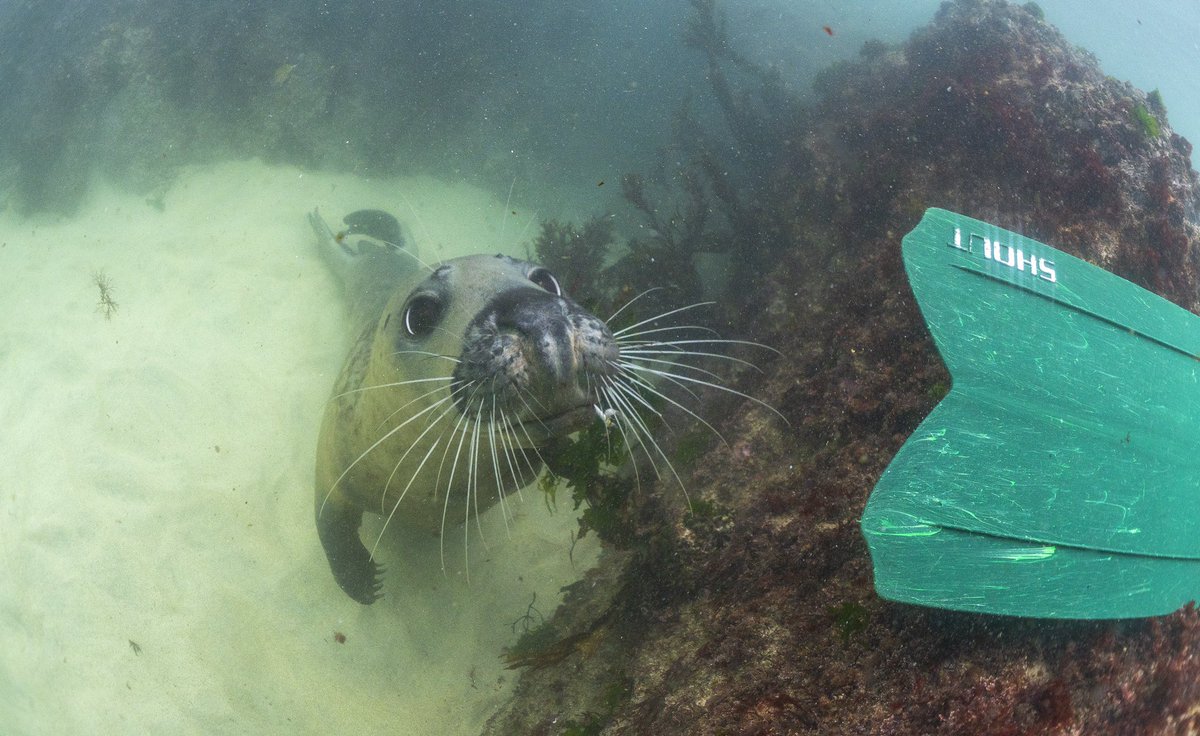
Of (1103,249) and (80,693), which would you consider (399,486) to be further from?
(1103,249)

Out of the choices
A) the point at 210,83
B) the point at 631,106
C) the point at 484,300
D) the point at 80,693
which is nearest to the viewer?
the point at 484,300

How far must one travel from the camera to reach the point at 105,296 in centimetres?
510

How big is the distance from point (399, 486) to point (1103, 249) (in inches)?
157

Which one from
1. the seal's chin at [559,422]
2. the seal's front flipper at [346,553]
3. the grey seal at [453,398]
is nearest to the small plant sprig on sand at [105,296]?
the grey seal at [453,398]

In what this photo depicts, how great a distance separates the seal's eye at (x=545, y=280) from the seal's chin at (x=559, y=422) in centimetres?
72

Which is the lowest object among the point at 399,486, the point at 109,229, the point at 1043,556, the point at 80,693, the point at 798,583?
the point at 80,693

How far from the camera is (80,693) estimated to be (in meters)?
3.07

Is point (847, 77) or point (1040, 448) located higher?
point (847, 77)

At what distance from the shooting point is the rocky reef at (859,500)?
157 cm

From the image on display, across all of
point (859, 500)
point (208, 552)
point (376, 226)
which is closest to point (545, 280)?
point (859, 500)

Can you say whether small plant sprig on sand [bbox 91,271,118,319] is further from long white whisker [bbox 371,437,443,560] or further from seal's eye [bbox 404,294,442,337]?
seal's eye [bbox 404,294,442,337]

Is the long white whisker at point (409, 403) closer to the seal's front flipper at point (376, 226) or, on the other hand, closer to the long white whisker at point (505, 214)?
the seal's front flipper at point (376, 226)

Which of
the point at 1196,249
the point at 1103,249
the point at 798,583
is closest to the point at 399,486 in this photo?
the point at 798,583

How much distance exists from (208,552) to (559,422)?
2.93 metres
